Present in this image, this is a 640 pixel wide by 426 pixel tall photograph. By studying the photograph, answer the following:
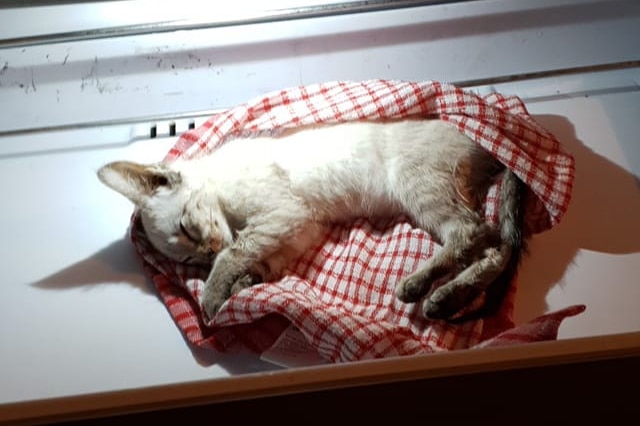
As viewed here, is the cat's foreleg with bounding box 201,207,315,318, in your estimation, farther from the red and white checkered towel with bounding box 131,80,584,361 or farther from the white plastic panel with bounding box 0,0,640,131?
the white plastic panel with bounding box 0,0,640,131

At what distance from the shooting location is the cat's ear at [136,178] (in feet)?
4.46

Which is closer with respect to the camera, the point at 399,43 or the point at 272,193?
the point at 272,193

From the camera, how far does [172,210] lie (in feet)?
4.56

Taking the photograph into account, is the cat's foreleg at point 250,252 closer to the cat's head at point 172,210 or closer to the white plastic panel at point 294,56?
the cat's head at point 172,210

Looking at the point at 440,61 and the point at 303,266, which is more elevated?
the point at 440,61

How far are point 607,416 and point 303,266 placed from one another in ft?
2.34

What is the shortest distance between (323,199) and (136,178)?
1.26 ft

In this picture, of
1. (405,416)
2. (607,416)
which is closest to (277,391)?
(405,416)

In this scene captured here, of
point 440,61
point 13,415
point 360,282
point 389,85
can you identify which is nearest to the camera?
point 13,415

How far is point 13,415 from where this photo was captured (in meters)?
0.75

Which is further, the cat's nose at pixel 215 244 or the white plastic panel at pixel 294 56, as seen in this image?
the white plastic panel at pixel 294 56

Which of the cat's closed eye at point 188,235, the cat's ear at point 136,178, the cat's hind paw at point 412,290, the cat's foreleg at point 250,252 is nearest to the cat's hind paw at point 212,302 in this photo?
the cat's foreleg at point 250,252

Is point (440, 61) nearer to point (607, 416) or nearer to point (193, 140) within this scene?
point (193, 140)

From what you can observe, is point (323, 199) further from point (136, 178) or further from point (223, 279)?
point (136, 178)
